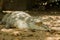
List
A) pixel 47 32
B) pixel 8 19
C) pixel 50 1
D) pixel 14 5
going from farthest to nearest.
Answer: pixel 50 1
pixel 14 5
pixel 8 19
pixel 47 32

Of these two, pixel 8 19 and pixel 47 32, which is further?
pixel 8 19

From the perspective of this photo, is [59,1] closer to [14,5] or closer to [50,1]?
[50,1]

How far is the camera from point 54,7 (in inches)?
410

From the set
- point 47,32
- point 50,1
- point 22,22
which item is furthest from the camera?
point 50,1

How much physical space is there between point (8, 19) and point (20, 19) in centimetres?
49

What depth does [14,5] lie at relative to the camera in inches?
352

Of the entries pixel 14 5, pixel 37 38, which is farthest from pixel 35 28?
pixel 14 5

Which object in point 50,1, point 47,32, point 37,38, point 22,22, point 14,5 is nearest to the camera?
point 37,38

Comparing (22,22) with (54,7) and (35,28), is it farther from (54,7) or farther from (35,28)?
(54,7)

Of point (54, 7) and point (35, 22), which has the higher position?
point (35, 22)

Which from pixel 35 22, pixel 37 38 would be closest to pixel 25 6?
pixel 35 22

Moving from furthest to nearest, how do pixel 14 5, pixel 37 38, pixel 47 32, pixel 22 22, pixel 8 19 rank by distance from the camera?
pixel 14 5, pixel 8 19, pixel 22 22, pixel 47 32, pixel 37 38

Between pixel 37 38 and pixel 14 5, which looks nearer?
pixel 37 38

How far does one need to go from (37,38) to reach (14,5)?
210 inches
